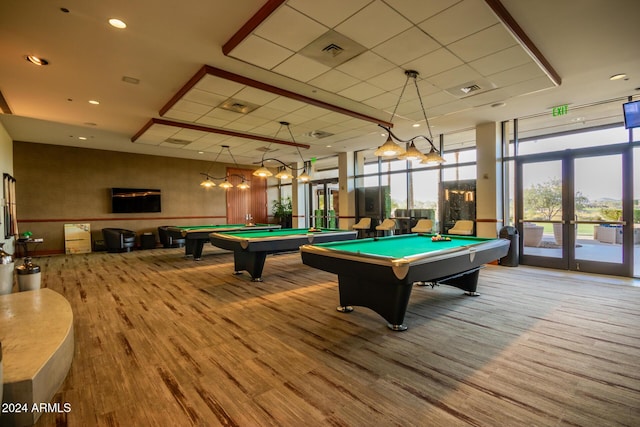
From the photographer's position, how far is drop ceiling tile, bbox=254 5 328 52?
284cm

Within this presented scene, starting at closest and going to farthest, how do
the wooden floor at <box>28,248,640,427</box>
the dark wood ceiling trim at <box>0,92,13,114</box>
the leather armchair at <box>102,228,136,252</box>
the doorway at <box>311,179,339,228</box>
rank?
1. the wooden floor at <box>28,248,640,427</box>
2. the dark wood ceiling trim at <box>0,92,13,114</box>
3. the leather armchair at <box>102,228,136,252</box>
4. the doorway at <box>311,179,339,228</box>

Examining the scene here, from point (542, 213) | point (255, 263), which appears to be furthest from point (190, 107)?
point (542, 213)

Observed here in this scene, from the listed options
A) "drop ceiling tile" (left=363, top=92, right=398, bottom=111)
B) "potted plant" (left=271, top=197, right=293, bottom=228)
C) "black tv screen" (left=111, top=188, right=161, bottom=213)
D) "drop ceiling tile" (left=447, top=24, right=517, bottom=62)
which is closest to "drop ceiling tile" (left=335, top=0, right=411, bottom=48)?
"drop ceiling tile" (left=447, top=24, right=517, bottom=62)

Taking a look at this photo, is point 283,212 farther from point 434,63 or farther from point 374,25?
point 374,25

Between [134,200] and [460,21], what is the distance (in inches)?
429

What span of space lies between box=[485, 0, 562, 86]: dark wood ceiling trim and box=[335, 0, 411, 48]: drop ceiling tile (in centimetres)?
79

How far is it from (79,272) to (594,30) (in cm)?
926

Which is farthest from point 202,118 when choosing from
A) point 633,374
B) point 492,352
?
point 633,374

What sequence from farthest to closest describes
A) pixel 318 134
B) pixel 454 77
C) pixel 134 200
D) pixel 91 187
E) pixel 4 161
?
1. pixel 134 200
2. pixel 91 187
3. pixel 318 134
4. pixel 4 161
5. pixel 454 77

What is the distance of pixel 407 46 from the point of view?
11.2 ft

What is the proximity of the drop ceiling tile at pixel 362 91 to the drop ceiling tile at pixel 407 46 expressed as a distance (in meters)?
0.79

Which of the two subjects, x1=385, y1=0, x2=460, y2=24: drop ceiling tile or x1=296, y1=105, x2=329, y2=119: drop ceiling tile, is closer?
x1=385, y1=0, x2=460, y2=24: drop ceiling tile

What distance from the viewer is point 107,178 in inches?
399

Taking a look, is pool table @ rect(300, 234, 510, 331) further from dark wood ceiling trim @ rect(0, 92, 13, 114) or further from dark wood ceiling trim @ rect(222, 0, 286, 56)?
dark wood ceiling trim @ rect(0, 92, 13, 114)
